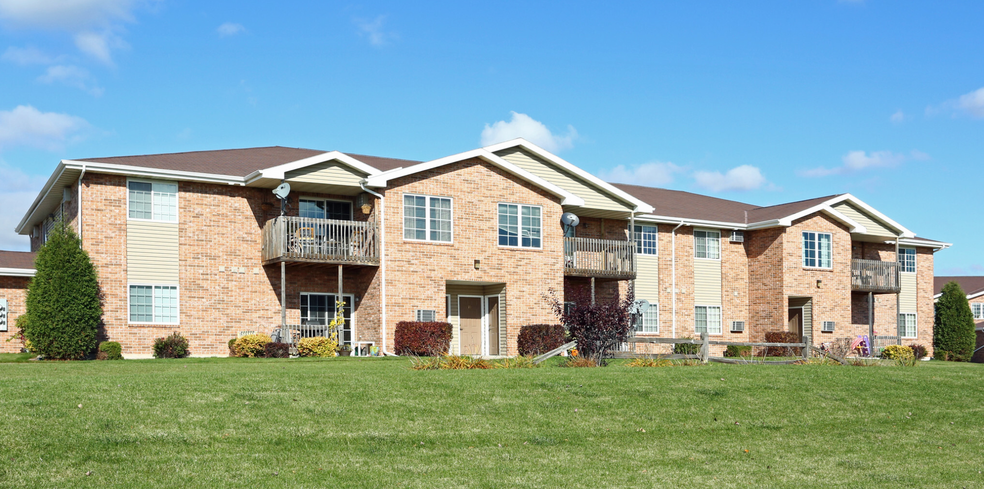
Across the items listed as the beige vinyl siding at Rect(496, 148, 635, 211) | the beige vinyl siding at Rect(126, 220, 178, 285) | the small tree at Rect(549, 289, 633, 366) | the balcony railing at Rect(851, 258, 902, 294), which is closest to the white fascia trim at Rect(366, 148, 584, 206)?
the beige vinyl siding at Rect(496, 148, 635, 211)

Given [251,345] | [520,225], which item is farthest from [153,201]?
[520,225]

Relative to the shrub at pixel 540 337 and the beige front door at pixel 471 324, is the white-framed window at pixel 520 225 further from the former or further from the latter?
the shrub at pixel 540 337

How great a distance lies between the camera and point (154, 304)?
78.4 feet

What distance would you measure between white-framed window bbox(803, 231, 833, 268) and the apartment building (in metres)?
0.15

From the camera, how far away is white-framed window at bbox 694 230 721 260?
110 ft

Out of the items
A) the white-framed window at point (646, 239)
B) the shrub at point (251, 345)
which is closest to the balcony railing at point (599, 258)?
the white-framed window at point (646, 239)

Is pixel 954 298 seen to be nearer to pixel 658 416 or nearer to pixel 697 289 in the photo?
pixel 697 289

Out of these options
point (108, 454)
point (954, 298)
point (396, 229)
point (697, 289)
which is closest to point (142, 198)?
point (396, 229)

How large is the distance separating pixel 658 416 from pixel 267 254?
14.9 meters

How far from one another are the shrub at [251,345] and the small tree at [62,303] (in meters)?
3.58

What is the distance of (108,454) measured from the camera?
9148mm

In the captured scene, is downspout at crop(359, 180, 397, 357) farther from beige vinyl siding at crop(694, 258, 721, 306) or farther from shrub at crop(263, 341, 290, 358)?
beige vinyl siding at crop(694, 258, 721, 306)

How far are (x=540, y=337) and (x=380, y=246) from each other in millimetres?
5516

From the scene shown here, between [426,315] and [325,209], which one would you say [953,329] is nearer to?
[426,315]
